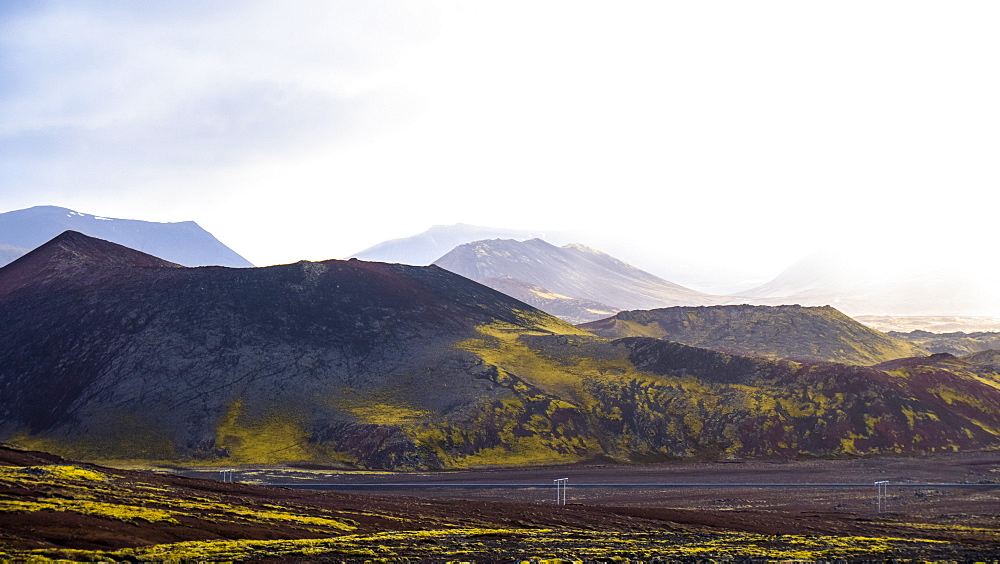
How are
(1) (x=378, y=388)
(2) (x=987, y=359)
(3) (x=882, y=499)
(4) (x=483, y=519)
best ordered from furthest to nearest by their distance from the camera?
1. (2) (x=987, y=359)
2. (1) (x=378, y=388)
3. (3) (x=882, y=499)
4. (4) (x=483, y=519)

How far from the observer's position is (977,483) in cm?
7169

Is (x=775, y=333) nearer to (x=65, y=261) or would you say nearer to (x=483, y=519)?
(x=483, y=519)

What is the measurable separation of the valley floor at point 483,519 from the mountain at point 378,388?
15.7 m

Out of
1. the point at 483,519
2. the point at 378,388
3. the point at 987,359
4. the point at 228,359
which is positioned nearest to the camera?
the point at 483,519

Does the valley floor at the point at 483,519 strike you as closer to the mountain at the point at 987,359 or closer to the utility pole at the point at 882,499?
the utility pole at the point at 882,499

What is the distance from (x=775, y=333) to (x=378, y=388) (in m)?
118

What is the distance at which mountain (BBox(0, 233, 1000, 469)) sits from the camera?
92.5 meters

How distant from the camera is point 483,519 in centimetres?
4941

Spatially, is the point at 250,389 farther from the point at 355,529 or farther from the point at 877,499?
the point at 877,499

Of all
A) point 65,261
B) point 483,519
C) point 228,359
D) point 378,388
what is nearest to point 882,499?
point 483,519

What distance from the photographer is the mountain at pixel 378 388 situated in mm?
92500

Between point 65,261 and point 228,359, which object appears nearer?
point 228,359

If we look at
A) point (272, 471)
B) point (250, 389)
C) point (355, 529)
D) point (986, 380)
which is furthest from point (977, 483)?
point (250, 389)

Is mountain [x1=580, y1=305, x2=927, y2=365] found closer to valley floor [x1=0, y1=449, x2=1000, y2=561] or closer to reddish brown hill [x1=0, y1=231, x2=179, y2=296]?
valley floor [x1=0, y1=449, x2=1000, y2=561]
